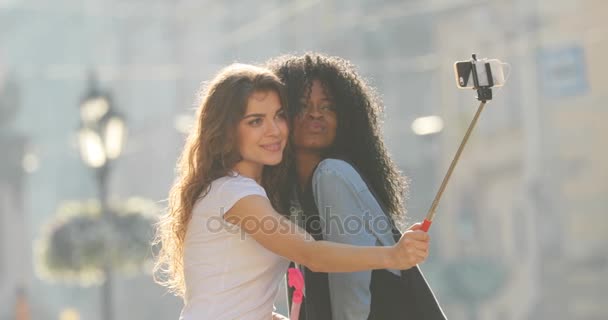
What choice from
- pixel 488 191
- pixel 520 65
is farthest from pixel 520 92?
pixel 488 191

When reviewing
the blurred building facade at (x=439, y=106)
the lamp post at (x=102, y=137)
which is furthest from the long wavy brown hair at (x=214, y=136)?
the blurred building facade at (x=439, y=106)

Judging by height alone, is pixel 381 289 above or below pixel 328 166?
below

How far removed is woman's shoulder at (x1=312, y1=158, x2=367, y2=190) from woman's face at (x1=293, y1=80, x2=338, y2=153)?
0.19 meters

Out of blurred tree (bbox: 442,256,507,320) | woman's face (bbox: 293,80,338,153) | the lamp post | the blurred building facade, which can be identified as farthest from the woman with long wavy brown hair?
blurred tree (bbox: 442,256,507,320)

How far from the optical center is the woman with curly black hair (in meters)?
3.36

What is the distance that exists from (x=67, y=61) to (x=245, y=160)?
172ft

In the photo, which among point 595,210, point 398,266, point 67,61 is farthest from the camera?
point 67,61

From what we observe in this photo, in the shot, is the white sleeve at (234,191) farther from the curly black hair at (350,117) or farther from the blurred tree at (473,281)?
the blurred tree at (473,281)

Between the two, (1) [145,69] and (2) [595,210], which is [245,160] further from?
(1) [145,69]

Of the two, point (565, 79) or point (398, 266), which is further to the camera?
point (565, 79)

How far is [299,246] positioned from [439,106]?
108ft

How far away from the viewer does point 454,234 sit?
3406 centimetres

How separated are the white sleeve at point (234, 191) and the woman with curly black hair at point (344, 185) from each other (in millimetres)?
245
